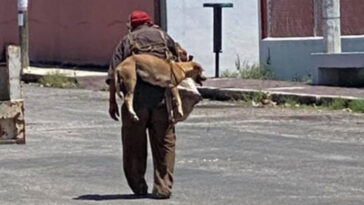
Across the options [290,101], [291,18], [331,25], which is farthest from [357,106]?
[291,18]

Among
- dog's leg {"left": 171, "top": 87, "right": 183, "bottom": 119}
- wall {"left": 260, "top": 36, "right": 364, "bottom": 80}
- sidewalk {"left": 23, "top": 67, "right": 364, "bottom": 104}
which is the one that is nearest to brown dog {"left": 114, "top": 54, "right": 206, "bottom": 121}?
dog's leg {"left": 171, "top": 87, "right": 183, "bottom": 119}

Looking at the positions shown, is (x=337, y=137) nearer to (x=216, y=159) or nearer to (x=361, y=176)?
(x=216, y=159)

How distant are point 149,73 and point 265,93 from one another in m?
10.9

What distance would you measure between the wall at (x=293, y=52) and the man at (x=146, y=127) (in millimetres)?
13712

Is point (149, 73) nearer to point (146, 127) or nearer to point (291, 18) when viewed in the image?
point (146, 127)

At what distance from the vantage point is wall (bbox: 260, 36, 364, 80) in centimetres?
2466

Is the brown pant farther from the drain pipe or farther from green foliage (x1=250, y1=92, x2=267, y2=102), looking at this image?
the drain pipe

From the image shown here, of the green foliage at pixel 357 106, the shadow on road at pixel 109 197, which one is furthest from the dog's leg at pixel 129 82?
the green foliage at pixel 357 106

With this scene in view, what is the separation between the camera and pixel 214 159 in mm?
14156

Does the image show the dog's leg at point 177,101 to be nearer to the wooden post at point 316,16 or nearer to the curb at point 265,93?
the curb at point 265,93

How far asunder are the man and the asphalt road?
0.20 meters

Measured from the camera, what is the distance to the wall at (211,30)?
2666 cm

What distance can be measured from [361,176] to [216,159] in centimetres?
217

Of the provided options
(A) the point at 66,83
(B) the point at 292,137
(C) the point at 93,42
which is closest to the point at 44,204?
(B) the point at 292,137
